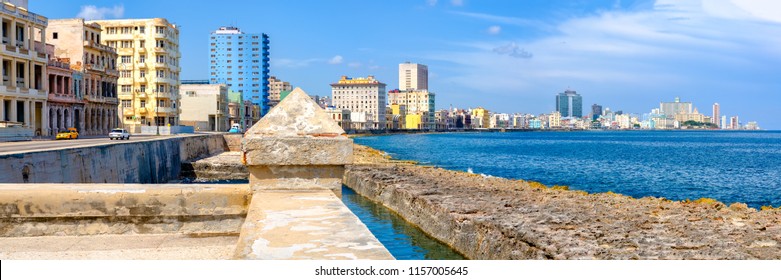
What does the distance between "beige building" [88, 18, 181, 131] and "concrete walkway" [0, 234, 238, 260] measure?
8775 centimetres

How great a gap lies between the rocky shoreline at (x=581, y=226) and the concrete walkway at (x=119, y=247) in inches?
359

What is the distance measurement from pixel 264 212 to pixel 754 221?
17280 mm

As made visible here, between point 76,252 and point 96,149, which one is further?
point 96,149

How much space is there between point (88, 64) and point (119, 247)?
6795cm

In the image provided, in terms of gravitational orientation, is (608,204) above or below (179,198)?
below

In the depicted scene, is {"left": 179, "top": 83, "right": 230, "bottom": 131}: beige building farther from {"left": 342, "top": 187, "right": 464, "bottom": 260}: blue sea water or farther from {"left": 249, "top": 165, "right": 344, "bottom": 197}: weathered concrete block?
{"left": 249, "top": 165, "right": 344, "bottom": 197}: weathered concrete block

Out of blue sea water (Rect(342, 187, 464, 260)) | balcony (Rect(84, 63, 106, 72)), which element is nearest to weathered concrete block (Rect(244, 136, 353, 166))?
blue sea water (Rect(342, 187, 464, 260))

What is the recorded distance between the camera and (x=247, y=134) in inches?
308

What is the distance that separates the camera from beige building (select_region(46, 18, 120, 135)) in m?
68.1

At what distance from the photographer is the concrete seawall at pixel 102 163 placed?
20997mm

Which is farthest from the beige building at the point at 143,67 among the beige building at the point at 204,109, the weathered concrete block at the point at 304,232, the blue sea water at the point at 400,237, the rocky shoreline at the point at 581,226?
the weathered concrete block at the point at 304,232

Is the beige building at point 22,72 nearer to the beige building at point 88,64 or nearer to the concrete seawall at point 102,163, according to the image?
the concrete seawall at point 102,163
